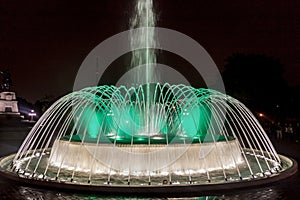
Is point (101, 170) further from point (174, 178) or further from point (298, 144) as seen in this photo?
point (298, 144)

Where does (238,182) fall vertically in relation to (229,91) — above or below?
below

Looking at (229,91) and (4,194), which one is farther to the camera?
(229,91)

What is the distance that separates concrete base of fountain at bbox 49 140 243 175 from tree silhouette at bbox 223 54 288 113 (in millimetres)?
34897

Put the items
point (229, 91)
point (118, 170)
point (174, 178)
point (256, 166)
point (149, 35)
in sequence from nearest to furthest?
point (174, 178) → point (118, 170) → point (256, 166) → point (149, 35) → point (229, 91)

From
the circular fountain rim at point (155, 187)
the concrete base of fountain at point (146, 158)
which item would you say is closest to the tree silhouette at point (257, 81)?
the concrete base of fountain at point (146, 158)

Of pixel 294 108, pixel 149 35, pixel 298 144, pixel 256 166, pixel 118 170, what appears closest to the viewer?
pixel 118 170

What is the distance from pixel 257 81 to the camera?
49188 mm

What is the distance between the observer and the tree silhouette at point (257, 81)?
4803cm

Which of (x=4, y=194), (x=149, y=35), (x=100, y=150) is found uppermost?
(x=149, y=35)

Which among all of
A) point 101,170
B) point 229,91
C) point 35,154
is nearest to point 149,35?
point 35,154

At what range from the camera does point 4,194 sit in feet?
38.0

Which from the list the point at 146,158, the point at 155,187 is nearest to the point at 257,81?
the point at 146,158

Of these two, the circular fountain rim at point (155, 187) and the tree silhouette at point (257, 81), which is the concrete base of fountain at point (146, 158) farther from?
the tree silhouette at point (257, 81)

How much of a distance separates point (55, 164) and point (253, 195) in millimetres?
8686
